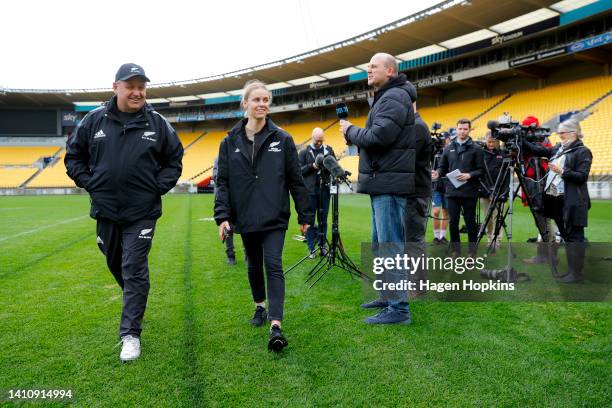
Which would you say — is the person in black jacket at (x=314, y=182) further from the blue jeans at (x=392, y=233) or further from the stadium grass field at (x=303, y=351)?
the blue jeans at (x=392, y=233)

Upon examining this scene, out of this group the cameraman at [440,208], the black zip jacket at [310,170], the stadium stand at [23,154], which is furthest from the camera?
the stadium stand at [23,154]

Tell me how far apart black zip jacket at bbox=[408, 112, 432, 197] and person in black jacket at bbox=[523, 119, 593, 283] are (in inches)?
53.0

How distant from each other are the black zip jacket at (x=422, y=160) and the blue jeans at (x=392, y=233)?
0.64 meters

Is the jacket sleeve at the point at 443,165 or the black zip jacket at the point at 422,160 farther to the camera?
the jacket sleeve at the point at 443,165

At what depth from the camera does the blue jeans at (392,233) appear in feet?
10.8

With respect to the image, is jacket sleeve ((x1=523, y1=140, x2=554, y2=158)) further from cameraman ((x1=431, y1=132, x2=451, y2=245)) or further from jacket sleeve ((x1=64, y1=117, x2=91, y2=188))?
jacket sleeve ((x1=64, y1=117, x2=91, y2=188))

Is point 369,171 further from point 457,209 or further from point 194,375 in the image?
point 457,209

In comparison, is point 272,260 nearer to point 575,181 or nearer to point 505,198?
point 505,198

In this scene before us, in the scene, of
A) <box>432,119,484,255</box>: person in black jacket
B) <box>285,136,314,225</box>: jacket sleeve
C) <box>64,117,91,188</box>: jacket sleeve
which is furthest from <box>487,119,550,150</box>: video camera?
<box>64,117,91,188</box>: jacket sleeve

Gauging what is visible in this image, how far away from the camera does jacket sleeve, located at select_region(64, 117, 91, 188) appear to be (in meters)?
2.95

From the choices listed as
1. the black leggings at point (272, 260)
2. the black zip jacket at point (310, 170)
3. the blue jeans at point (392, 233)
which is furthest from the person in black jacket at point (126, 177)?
the black zip jacket at point (310, 170)

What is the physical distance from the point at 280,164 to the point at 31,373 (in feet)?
6.48

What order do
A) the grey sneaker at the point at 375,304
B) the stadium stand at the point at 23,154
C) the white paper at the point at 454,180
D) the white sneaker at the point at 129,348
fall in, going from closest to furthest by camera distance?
the white sneaker at the point at 129,348 < the grey sneaker at the point at 375,304 < the white paper at the point at 454,180 < the stadium stand at the point at 23,154

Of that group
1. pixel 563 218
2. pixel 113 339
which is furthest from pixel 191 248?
pixel 563 218
